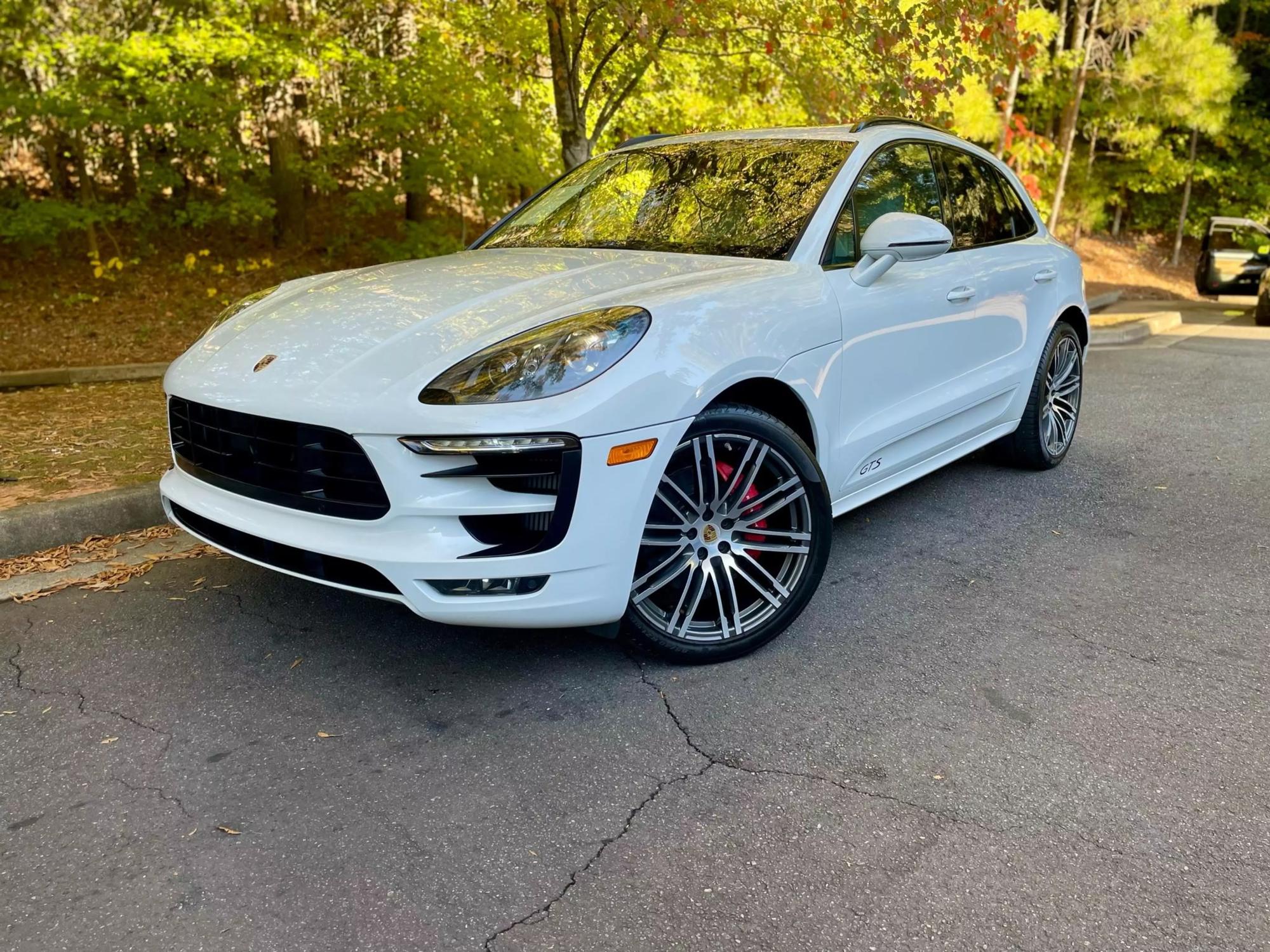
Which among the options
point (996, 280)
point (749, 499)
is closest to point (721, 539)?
point (749, 499)

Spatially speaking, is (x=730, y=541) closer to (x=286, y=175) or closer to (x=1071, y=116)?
(x=286, y=175)

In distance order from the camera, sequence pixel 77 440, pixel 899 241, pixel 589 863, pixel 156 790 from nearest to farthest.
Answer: pixel 589 863 < pixel 156 790 < pixel 899 241 < pixel 77 440

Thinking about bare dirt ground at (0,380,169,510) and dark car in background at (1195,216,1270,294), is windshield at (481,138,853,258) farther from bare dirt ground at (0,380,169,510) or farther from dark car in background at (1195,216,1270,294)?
dark car in background at (1195,216,1270,294)

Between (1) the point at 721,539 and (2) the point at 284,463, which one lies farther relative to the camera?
(1) the point at 721,539

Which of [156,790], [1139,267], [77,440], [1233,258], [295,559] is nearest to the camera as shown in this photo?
[156,790]

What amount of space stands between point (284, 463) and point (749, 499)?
145cm

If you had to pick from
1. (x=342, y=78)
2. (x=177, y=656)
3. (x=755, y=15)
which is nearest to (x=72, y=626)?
(x=177, y=656)

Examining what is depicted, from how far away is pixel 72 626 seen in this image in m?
3.45

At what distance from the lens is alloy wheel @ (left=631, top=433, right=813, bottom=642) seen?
3.00 m

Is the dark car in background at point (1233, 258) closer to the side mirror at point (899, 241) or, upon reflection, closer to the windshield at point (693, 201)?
the windshield at point (693, 201)

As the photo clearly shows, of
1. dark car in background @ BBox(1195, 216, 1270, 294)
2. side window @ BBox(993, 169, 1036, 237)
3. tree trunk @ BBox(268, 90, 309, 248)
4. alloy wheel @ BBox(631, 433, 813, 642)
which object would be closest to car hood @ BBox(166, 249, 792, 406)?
alloy wheel @ BBox(631, 433, 813, 642)

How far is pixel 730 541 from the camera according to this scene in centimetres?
315

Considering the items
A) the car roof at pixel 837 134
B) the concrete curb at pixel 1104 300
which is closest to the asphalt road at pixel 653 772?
the car roof at pixel 837 134

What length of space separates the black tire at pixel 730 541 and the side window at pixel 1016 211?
2.40 metres
